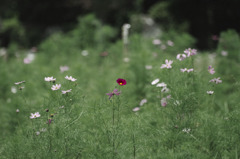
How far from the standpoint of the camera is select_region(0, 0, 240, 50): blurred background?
24.6ft

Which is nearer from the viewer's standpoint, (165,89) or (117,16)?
(165,89)

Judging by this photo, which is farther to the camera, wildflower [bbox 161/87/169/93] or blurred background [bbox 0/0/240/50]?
blurred background [bbox 0/0/240/50]

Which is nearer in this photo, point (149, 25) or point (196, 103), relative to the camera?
point (196, 103)

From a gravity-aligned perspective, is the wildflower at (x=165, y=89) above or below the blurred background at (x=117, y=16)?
below

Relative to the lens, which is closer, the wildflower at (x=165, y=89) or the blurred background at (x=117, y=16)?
the wildflower at (x=165, y=89)

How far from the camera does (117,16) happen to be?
8.02 metres

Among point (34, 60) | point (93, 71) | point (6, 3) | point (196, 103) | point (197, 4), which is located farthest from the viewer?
point (6, 3)

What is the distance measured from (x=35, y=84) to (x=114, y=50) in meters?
1.98

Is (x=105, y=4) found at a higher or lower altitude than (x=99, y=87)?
higher

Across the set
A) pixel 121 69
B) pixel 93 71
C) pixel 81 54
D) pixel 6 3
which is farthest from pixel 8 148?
pixel 6 3

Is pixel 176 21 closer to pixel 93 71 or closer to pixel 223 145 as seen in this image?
pixel 93 71

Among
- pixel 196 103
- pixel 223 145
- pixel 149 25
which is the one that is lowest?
pixel 223 145

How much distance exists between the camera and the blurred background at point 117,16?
24.6 feet

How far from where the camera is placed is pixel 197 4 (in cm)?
746
